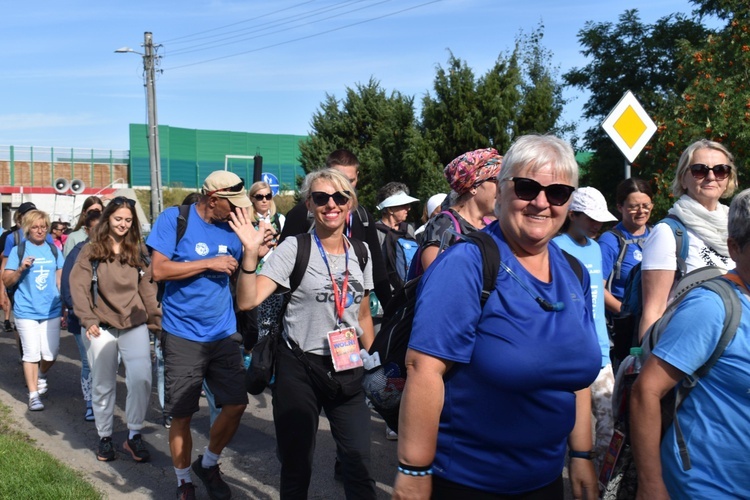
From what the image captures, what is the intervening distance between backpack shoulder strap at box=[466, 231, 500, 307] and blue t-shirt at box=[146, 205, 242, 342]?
328cm

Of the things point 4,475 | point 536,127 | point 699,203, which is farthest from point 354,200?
point 536,127

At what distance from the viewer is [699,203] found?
4066 millimetres

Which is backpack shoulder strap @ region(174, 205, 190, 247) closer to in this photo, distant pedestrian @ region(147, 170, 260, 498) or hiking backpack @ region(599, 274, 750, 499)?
distant pedestrian @ region(147, 170, 260, 498)

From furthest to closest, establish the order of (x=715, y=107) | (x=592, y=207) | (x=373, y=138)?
(x=373, y=138), (x=715, y=107), (x=592, y=207)

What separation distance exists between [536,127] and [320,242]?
1997cm

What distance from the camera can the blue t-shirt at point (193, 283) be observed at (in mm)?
5473

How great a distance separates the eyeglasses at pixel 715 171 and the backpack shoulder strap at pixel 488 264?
2.03 m

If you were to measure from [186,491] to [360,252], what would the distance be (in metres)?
2.04

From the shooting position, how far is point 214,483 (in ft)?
18.1

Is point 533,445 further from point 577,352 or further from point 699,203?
point 699,203

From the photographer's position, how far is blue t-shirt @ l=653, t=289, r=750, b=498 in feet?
8.58

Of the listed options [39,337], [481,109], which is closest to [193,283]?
[39,337]

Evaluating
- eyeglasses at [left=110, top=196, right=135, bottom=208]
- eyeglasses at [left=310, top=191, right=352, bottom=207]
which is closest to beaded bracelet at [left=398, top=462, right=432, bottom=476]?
eyeglasses at [left=310, top=191, right=352, bottom=207]

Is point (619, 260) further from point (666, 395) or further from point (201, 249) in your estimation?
point (666, 395)
